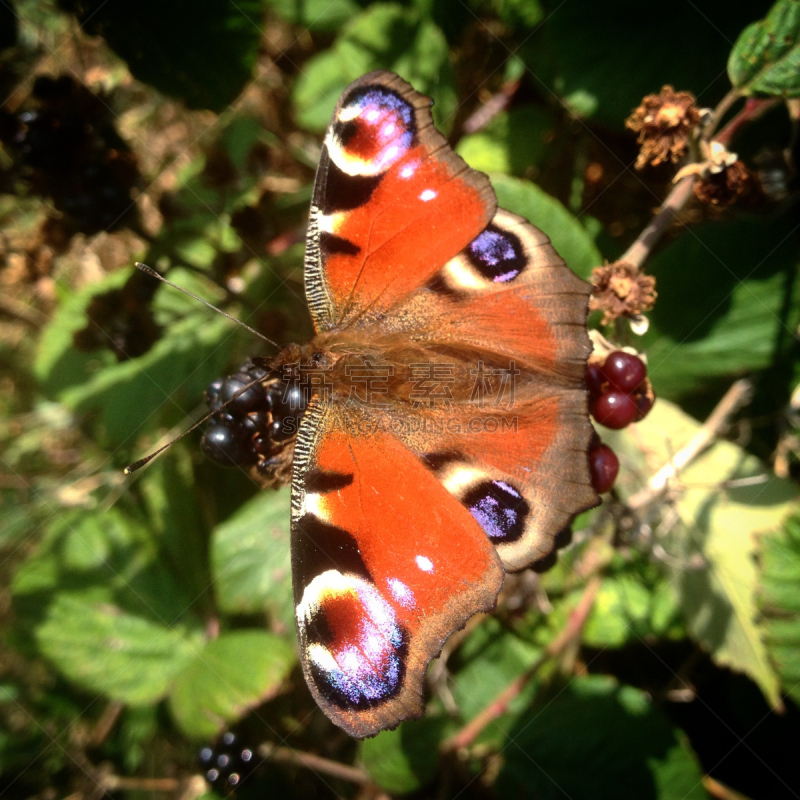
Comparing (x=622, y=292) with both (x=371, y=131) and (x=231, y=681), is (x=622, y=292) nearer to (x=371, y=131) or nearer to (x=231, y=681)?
(x=371, y=131)

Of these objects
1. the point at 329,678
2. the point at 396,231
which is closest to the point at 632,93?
the point at 396,231

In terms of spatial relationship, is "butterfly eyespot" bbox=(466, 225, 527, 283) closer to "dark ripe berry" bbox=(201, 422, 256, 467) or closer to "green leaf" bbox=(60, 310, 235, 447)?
"dark ripe berry" bbox=(201, 422, 256, 467)

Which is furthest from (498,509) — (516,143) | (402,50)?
(402,50)

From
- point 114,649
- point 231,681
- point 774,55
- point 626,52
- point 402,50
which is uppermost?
point 774,55

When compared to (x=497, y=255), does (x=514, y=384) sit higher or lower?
lower

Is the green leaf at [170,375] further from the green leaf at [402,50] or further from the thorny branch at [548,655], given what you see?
the thorny branch at [548,655]
